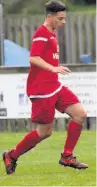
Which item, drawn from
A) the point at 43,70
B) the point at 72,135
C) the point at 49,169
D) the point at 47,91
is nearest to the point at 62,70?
the point at 43,70

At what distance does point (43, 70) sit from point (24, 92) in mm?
6420

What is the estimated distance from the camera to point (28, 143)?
9.54 metres

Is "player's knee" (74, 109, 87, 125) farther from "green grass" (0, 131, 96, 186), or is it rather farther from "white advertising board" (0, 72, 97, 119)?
"white advertising board" (0, 72, 97, 119)

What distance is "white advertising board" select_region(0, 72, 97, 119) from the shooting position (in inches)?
612

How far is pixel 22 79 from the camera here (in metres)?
15.8

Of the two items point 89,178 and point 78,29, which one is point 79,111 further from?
point 78,29

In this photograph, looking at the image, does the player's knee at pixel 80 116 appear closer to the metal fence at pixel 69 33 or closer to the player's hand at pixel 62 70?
the player's hand at pixel 62 70

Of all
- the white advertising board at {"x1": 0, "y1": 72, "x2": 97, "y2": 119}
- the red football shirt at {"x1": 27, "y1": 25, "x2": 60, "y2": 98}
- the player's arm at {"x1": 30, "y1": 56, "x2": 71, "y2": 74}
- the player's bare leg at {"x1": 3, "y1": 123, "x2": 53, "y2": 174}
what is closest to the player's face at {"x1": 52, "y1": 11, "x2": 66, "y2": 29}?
the red football shirt at {"x1": 27, "y1": 25, "x2": 60, "y2": 98}

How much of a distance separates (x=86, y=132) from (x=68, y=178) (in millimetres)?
6440

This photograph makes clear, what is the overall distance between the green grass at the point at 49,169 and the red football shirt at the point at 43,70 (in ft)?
2.85

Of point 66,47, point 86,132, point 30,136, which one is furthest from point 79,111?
point 66,47

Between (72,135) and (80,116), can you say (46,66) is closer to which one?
(80,116)

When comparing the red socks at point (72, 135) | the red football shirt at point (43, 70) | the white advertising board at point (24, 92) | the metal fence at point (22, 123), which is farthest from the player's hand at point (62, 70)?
the metal fence at point (22, 123)

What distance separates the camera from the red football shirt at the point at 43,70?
9297 millimetres
